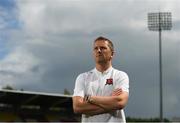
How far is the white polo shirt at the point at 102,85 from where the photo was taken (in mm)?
2691

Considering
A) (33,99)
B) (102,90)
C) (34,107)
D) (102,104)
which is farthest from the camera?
(34,107)

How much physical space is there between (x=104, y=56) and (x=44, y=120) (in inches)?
1049

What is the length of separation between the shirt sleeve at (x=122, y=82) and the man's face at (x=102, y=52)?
0.14 metres

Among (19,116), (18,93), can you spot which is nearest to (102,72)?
(18,93)

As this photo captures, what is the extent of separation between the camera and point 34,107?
29.3 metres

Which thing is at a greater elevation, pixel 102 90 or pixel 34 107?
pixel 102 90

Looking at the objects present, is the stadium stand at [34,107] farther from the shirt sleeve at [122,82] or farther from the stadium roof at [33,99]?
the shirt sleeve at [122,82]

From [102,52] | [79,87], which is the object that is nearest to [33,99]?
[79,87]

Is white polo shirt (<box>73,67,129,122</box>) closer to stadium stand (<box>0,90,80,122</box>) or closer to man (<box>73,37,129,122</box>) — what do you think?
man (<box>73,37,129,122</box>)

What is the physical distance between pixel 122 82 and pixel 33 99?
25.4 meters

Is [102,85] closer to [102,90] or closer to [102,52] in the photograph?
[102,90]

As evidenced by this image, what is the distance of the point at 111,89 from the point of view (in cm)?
275

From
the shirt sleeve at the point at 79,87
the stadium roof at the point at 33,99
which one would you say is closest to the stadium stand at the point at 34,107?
the stadium roof at the point at 33,99

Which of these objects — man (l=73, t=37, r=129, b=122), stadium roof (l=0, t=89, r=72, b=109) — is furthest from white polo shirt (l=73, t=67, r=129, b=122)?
stadium roof (l=0, t=89, r=72, b=109)
